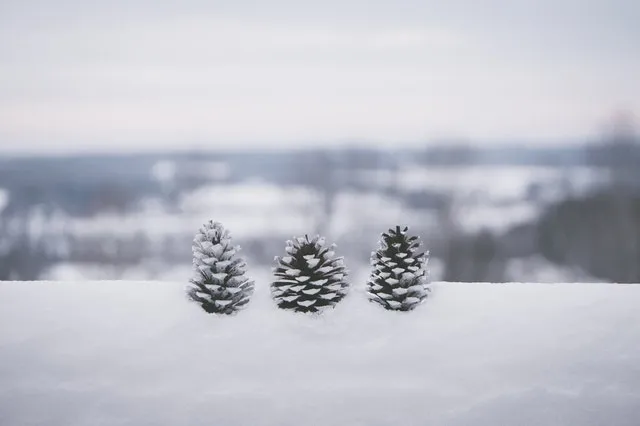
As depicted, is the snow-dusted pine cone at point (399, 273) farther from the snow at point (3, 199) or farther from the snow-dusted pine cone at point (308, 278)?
the snow at point (3, 199)

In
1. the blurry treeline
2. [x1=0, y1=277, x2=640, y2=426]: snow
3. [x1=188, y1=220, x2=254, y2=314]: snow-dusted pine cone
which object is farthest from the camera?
the blurry treeline

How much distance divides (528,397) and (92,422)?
232 centimetres

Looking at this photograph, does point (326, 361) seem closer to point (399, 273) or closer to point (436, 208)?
point (399, 273)

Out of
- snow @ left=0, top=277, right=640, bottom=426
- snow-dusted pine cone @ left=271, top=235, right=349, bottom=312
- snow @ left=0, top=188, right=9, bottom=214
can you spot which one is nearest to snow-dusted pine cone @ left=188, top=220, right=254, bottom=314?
snow @ left=0, top=277, right=640, bottom=426

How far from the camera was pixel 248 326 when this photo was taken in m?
4.04

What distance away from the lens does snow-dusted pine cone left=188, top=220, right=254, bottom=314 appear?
4.27m

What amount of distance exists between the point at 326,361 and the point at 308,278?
86 centimetres

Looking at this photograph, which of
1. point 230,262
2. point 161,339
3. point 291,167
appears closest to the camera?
point 161,339

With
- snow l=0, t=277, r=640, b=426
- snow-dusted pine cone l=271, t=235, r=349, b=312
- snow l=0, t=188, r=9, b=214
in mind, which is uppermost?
snow l=0, t=188, r=9, b=214

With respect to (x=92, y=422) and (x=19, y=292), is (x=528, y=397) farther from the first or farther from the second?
(x=19, y=292)

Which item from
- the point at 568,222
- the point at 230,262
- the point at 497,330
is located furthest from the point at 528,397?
the point at 568,222

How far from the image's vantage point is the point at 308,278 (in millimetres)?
4297

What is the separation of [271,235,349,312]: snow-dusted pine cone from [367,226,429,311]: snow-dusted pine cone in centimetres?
28

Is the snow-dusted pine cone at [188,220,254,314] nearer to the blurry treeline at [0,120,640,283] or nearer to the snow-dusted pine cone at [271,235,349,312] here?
the snow-dusted pine cone at [271,235,349,312]
